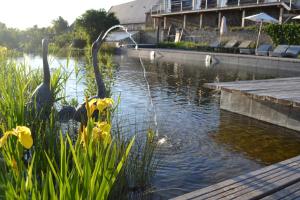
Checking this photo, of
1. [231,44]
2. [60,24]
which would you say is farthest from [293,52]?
[60,24]

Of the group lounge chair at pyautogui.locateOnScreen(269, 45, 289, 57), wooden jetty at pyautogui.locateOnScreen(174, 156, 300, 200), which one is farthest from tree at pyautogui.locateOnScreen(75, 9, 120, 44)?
wooden jetty at pyautogui.locateOnScreen(174, 156, 300, 200)

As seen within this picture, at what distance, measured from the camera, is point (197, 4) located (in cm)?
3158

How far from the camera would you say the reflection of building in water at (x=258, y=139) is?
4488mm

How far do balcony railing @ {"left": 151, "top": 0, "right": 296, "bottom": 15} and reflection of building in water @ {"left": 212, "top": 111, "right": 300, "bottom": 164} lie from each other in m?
19.6

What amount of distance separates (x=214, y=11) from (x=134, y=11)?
17604 mm

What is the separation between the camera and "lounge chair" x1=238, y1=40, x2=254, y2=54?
19.2 m

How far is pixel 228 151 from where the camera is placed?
4547 mm

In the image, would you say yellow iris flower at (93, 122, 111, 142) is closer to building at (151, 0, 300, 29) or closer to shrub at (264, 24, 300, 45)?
shrub at (264, 24, 300, 45)

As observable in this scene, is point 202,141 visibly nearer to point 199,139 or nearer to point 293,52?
point 199,139

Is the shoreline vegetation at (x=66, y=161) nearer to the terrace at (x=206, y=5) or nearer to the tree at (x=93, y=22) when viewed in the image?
the terrace at (x=206, y=5)

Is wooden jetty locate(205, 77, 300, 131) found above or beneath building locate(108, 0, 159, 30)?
beneath

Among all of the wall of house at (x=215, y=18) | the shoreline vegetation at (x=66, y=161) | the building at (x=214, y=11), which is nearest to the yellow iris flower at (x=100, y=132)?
the shoreline vegetation at (x=66, y=161)

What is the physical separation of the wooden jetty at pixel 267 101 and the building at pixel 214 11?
58.9ft

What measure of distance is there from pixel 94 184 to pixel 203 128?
4168mm
